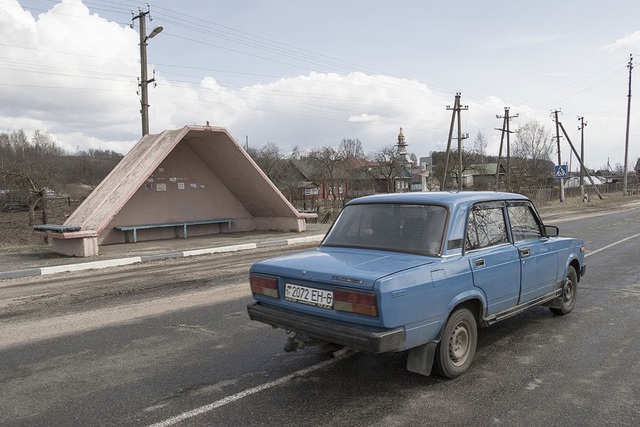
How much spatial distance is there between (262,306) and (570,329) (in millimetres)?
3736

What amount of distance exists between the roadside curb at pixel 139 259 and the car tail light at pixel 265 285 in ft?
27.7

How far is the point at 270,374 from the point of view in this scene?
4406 millimetres

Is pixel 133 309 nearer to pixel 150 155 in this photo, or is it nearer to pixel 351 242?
pixel 351 242

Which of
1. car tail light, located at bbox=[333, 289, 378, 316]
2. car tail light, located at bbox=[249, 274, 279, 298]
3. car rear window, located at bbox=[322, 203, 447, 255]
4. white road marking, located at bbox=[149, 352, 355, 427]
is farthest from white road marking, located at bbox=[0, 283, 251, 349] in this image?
car tail light, located at bbox=[333, 289, 378, 316]

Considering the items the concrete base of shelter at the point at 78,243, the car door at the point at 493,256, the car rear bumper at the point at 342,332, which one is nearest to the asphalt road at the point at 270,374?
the car rear bumper at the point at 342,332

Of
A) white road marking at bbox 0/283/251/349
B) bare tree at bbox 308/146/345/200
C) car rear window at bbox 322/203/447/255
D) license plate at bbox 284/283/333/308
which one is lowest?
white road marking at bbox 0/283/251/349

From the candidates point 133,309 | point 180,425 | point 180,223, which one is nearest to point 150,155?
point 180,223

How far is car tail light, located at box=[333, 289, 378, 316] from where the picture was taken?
11.7 ft

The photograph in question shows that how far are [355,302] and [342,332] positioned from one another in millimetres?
261

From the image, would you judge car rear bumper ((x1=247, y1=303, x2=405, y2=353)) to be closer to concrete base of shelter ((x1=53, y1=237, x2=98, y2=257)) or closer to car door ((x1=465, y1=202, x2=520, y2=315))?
car door ((x1=465, y1=202, x2=520, y2=315))

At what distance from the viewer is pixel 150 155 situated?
14.8 meters

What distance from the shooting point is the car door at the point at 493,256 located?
4.40m

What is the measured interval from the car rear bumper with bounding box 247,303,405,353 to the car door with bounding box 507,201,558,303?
2118 millimetres

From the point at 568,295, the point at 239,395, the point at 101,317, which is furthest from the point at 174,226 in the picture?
the point at 239,395
